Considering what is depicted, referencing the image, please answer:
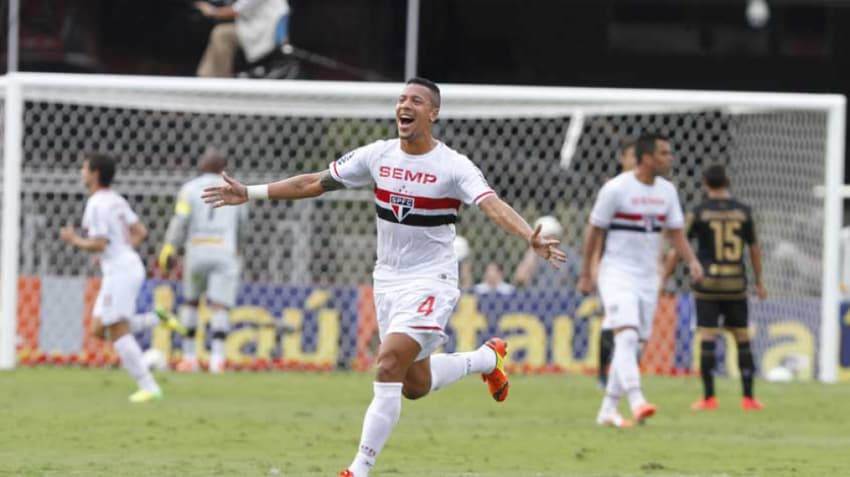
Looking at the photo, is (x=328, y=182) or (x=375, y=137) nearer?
(x=328, y=182)

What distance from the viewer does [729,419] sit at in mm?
14633

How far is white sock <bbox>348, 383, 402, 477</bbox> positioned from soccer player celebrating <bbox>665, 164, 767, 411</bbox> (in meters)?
7.00

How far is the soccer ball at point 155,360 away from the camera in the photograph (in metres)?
19.2

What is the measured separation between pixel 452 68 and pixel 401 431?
13856 millimetres

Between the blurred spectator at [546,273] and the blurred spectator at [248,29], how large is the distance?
14.1ft

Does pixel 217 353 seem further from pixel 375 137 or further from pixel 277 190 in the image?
pixel 277 190

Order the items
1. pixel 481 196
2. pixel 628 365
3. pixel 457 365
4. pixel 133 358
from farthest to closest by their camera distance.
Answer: pixel 133 358 < pixel 628 365 < pixel 457 365 < pixel 481 196

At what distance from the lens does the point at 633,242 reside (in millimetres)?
13820

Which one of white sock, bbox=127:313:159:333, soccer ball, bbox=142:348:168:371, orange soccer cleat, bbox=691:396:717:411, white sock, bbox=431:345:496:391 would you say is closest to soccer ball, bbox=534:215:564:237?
soccer ball, bbox=142:348:168:371

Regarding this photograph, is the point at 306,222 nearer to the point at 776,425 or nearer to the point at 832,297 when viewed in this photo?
the point at 832,297

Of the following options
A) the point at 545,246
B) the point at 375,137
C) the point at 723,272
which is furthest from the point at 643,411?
the point at 375,137

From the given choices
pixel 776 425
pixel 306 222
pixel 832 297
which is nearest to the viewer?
pixel 776 425

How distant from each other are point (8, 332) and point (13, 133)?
2.15 metres

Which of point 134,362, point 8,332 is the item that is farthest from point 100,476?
point 8,332
